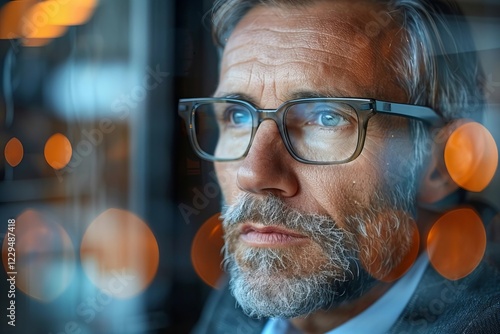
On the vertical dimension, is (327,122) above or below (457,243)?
above

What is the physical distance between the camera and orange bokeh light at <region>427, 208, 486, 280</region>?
0.98 m

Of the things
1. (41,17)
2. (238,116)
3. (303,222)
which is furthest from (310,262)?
(41,17)

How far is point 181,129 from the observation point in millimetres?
1181

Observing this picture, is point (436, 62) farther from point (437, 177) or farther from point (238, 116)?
point (238, 116)

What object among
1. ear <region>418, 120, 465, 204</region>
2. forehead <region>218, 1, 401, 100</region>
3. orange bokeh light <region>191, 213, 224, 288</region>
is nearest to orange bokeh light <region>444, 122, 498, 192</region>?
ear <region>418, 120, 465, 204</region>

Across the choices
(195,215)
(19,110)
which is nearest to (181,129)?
(195,215)

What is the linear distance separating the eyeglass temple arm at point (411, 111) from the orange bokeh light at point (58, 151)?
2.07 feet

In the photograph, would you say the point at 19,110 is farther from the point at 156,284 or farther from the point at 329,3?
the point at 329,3

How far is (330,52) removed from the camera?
0.97 metres

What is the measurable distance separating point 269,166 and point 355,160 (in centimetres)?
13

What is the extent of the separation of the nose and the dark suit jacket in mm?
270

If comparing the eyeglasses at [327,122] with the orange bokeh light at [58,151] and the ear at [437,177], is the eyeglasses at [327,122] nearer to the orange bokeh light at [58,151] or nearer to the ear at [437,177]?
the ear at [437,177]

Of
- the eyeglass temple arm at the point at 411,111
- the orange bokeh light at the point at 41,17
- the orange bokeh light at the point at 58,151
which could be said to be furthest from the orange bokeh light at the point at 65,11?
the eyeglass temple arm at the point at 411,111

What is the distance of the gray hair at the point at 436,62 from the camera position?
3.17 feet
